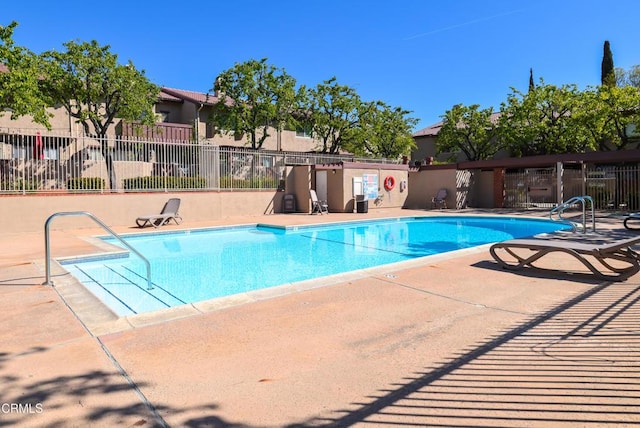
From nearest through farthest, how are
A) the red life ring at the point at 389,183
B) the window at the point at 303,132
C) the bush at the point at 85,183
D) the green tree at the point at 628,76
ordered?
the bush at the point at 85,183
the red life ring at the point at 389,183
the window at the point at 303,132
the green tree at the point at 628,76

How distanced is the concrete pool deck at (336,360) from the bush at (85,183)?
9753mm

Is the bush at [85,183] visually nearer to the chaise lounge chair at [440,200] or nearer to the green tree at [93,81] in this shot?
the green tree at [93,81]

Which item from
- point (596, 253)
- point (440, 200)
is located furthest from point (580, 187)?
point (596, 253)

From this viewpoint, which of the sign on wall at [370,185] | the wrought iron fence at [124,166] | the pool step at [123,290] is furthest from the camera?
the sign on wall at [370,185]

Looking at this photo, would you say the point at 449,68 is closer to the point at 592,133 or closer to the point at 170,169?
the point at 592,133

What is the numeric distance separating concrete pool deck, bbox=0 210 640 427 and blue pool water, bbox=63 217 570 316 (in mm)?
1637

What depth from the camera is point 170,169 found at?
51.9ft

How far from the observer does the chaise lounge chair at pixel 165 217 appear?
45.1ft

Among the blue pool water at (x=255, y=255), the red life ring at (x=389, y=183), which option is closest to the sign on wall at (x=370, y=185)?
the red life ring at (x=389, y=183)

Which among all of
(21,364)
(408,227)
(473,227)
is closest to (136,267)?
(21,364)

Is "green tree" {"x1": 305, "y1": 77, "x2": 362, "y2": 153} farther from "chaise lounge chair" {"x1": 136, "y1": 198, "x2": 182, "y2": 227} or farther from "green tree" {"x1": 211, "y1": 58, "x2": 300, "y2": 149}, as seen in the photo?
"chaise lounge chair" {"x1": 136, "y1": 198, "x2": 182, "y2": 227}

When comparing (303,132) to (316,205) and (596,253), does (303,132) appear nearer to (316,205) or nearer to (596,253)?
(316,205)

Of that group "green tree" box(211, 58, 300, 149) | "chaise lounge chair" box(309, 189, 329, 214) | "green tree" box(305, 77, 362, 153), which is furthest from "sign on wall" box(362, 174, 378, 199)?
"green tree" box(305, 77, 362, 153)

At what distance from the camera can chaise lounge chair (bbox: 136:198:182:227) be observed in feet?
45.1
